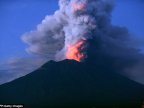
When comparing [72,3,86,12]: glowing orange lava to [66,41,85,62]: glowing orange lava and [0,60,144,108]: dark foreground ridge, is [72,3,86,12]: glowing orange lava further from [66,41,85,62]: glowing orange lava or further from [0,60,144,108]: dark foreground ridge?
[0,60,144,108]: dark foreground ridge

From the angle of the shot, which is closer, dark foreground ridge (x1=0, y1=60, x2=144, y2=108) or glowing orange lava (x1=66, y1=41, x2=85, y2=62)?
dark foreground ridge (x1=0, y1=60, x2=144, y2=108)

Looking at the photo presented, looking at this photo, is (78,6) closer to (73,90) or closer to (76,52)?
(76,52)

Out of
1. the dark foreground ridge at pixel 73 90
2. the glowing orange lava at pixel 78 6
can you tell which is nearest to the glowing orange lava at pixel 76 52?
the dark foreground ridge at pixel 73 90

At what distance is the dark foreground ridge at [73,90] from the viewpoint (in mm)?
7320

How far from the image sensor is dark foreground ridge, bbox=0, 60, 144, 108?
24.0 feet

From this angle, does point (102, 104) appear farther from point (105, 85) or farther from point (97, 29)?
point (97, 29)

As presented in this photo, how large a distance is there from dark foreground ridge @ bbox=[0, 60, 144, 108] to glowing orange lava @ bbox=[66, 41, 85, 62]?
20 cm

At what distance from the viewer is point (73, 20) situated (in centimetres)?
800

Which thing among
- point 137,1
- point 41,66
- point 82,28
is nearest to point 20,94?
point 41,66

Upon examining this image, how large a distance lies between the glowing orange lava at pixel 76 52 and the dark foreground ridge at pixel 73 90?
20cm

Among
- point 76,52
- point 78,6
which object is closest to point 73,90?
point 76,52

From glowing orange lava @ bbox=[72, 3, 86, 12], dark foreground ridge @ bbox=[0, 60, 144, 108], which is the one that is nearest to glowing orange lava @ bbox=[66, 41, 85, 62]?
dark foreground ridge @ bbox=[0, 60, 144, 108]

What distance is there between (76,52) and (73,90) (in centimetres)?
94

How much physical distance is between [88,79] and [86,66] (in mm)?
524
